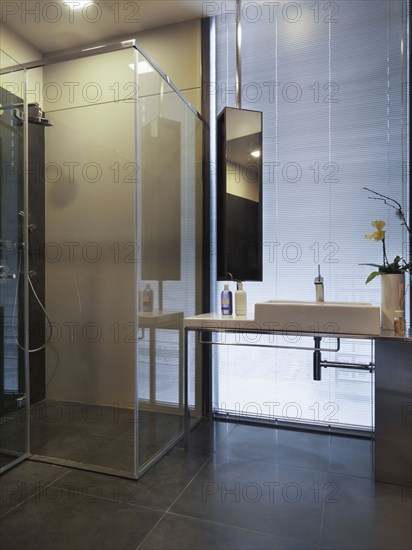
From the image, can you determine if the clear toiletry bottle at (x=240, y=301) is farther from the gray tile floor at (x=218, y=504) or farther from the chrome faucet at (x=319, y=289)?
the gray tile floor at (x=218, y=504)

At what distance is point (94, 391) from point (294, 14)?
2.68 metres

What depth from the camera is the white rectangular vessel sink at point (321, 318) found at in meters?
2.00

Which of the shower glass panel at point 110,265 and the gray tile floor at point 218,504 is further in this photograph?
the shower glass panel at point 110,265

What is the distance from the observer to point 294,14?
8.61 ft

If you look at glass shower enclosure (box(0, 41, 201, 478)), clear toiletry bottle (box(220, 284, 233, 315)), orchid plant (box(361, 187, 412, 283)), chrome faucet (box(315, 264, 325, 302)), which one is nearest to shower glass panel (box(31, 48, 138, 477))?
Answer: glass shower enclosure (box(0, 41, 201, 478))

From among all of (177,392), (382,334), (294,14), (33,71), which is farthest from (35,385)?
(294,14)

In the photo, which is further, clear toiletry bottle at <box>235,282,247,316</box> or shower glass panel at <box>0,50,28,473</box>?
clear toiletry bottle at <box>235,282,247,316</box>

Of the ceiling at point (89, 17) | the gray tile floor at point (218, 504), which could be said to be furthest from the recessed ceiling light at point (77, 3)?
the gray tile floor at point (218, 504)

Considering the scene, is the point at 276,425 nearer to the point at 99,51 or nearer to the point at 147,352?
the point at 147,352

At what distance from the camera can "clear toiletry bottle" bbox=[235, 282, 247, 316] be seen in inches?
98.7

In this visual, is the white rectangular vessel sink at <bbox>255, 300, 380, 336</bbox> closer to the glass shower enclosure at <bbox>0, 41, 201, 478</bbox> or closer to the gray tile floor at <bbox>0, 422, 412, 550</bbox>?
the glass shower enclosure at <bbox>0, 41, 201, 478</bbox>

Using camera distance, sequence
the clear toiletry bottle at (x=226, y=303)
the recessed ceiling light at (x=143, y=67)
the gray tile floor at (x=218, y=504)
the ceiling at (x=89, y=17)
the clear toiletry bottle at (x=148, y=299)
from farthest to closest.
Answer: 1. the ceiling at (x=89, y=17)
2. the clear toiletry bottle at (x=226, y=303)
3. the clear toiletry bottle at (x=148, y=299)
4. the recessed ceiling light at (x=143, y=67)
5. the gray tile floor at (x=218, y=504)

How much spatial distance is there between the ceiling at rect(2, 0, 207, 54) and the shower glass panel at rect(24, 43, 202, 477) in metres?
0.74

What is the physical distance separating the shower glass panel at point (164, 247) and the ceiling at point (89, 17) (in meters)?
0.71
